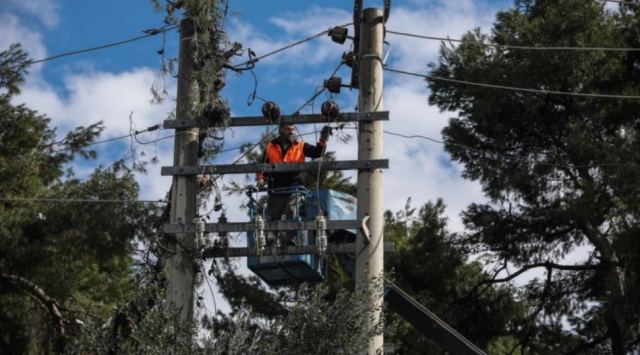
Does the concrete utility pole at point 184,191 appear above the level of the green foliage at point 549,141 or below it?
below

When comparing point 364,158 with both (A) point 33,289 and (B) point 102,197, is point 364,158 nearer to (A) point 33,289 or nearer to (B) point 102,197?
(B) point 102,197

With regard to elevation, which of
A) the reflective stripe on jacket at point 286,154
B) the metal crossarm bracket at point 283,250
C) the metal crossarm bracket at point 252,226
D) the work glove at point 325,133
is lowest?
the metal crossarm bracket at point 283,250

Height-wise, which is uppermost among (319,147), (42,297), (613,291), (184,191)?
(42,297)

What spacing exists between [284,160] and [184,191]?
119 centimetres

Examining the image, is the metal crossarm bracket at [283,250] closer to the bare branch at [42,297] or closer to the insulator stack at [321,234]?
the insulator stack at [321,234]

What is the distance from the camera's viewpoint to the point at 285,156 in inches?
498

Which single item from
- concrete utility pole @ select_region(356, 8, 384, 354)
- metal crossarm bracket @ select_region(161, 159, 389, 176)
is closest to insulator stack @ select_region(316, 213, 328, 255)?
concrete utility pole @ select_region(356, 8, 384, 354)

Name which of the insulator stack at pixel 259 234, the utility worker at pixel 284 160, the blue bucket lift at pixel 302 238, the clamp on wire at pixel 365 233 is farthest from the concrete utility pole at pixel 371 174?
the insulator stack at pixel 259 234

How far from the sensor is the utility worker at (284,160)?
12469 mm

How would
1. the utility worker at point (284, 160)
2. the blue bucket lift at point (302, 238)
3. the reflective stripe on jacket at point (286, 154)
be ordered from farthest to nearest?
the reflective stripe on jacket at point (286, 154) → the utility worker at point (284, 160) → the blue bucket lift at point (302, 238)

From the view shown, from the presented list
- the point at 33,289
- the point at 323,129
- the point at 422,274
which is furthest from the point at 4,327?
the point at 323,129

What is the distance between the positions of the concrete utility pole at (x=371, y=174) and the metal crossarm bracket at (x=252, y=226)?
→ 0.22 meters

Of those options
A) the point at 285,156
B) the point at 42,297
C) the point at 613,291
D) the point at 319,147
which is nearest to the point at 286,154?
the point at 285,156

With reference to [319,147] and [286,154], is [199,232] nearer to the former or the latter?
[286,154]
